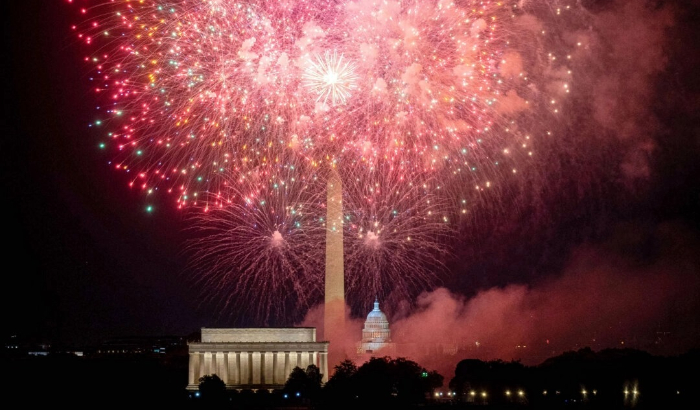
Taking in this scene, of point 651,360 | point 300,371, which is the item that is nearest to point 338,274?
point 300,371

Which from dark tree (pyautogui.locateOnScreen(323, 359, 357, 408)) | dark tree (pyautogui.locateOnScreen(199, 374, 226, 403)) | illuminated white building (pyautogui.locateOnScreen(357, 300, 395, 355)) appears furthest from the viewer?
illuminated white building (pyautogui.locateOnScreen(357, 300, 395, 355))

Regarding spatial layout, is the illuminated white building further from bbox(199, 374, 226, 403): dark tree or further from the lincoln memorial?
bbox(199, 374, 226, 403): dark tree

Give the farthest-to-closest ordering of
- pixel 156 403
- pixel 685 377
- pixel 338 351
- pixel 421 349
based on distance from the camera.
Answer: pixel 421 349, pixel 338 351, pixel 685 377, pixel 156 403

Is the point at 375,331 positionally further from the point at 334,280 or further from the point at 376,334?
the point at 334,280

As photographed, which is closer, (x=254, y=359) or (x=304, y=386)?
(x=304, y=386)

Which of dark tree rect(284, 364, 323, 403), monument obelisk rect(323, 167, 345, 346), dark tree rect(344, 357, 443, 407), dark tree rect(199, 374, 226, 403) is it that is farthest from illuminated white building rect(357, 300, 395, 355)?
dark tree rect(199, 374, 226, 403)

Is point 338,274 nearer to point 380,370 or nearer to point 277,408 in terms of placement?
point 380,370

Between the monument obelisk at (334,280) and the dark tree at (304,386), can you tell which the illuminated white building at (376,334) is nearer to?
the monument obelisk at (334,280)

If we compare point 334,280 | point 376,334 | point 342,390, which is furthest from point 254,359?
point 376,334
